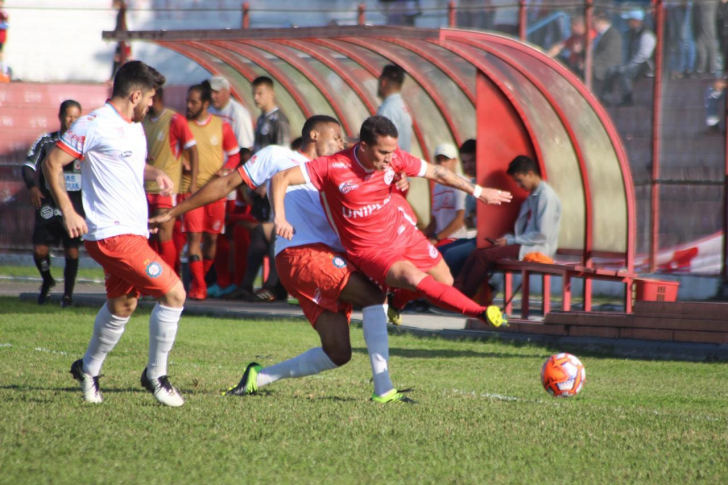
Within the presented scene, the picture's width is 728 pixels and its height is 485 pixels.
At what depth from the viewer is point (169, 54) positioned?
20.2 metres

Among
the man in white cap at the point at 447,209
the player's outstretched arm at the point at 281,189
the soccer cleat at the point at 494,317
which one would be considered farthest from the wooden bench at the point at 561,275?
the soccer cleat at the point at 494,317

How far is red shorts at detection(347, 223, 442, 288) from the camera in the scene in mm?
6488

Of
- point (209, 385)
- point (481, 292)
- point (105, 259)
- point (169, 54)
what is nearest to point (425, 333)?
point (481, 292)

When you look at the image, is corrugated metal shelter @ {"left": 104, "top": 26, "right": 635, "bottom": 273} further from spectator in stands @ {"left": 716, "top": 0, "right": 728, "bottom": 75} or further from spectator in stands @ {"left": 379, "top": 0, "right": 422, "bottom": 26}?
spectator in stands @ {"left": 379, "top": 0, "right": 422, "bottom": 26}

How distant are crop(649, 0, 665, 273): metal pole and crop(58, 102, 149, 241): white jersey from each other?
9.19 metres

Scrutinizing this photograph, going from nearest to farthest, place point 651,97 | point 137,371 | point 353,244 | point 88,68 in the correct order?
point 353,244 → point 137,371 → point 651,97 → point 88,68

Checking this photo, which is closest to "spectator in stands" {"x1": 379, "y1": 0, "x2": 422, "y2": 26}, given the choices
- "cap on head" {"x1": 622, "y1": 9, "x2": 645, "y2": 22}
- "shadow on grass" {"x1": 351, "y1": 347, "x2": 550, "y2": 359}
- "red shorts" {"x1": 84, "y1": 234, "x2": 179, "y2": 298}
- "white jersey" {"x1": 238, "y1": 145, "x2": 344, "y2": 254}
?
"cap on head" {"x1": 622, "y1": 9, "x2": 645, "y2": 22}

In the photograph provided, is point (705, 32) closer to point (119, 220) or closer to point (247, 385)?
point (247, 385)

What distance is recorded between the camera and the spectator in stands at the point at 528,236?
11117 millimetres

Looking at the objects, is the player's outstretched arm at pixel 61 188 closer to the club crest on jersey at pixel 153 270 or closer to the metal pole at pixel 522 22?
the club crest on jersey at pixel 153 270

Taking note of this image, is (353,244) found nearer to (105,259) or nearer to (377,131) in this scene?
(377,131)

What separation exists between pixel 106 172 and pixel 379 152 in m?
1.59

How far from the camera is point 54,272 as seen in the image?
55.1 feet

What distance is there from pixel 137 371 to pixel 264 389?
3.70 ft
